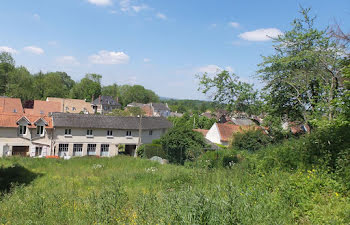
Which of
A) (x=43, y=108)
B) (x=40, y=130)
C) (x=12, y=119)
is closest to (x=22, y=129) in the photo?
(x=12, y=119)

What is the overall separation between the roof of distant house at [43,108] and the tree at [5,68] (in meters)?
24.1

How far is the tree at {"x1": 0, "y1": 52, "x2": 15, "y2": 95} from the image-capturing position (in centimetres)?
6725

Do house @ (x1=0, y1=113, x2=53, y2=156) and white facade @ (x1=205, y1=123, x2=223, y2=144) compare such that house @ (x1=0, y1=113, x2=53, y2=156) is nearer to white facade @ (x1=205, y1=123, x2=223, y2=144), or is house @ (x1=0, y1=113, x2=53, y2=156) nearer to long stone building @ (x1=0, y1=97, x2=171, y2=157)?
long stone building @ (x1=0, y1=97, x2=171, y2=157)

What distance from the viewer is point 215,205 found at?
423cm

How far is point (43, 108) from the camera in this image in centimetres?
5109

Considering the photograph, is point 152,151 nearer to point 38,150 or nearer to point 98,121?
point 98,121

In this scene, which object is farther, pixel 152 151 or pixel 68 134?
pixel 68 134

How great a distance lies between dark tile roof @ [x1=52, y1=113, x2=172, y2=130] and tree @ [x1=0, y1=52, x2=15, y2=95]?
1903 inches

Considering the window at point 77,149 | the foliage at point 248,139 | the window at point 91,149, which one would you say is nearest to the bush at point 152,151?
the foliage at point 248,139

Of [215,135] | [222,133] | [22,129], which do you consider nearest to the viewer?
[22,129]

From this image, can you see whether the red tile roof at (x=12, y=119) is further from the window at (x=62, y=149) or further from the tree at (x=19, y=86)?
the tree at (x=19, y=86)

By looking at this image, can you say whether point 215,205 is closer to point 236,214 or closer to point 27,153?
point 236,214

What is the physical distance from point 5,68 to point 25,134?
172 ft

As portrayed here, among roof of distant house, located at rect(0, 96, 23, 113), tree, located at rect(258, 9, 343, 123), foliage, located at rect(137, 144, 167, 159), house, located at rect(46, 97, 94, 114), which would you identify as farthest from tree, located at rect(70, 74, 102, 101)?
tree, located at rect(258, 9, 343, 123)
